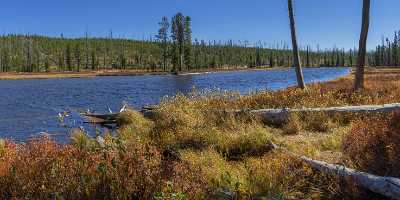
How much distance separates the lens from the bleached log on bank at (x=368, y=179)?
6230 millimetres

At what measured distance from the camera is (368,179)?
22.1ft

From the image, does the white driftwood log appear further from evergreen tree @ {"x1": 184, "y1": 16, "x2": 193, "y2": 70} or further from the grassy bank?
evergreen tree @ {"x1": 184, "y1": 16, "x2": 193, "y2": 70}

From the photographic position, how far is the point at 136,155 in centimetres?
701

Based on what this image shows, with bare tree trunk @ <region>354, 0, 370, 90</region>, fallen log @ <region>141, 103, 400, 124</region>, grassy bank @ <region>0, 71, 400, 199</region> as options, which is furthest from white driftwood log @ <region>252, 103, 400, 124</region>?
bare tree trunk @ <region>354, 0, 370, 90</region>

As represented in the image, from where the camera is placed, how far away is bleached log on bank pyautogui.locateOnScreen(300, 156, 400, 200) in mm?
6230

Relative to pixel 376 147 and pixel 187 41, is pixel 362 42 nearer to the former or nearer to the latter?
pixel 376 147

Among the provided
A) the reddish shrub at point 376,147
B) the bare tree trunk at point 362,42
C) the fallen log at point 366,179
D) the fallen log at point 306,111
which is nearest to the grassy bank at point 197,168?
the reddish shrub at point 376,147

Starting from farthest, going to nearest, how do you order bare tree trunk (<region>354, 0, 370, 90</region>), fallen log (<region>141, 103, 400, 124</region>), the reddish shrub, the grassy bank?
bare tree trunk (<region>354, 0, 370, 90</region>) → fallen log (<region>141, 103, 400, 124</region>) → the reddish shrub → the grassy bank

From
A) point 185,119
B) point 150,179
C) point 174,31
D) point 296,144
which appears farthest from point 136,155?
point 174,31

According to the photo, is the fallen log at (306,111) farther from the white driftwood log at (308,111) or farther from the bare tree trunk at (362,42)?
the bare tree trunk at (362,42)

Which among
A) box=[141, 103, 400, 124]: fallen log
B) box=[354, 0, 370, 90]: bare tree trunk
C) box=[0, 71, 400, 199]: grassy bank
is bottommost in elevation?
box=[0, 71, 400, 199]: grassy bank

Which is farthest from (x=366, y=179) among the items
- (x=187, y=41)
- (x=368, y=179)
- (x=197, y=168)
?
(x=187, y=41)

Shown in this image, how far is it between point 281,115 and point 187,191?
8.60 metres

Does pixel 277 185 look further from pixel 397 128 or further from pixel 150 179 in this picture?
pixel 397 128
